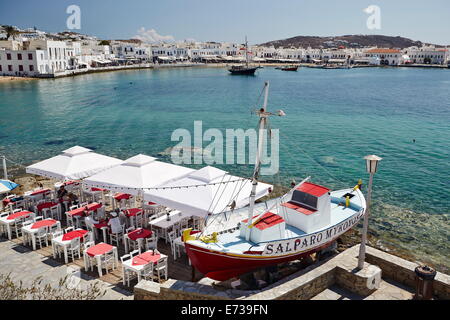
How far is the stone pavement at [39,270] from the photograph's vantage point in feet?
27.7

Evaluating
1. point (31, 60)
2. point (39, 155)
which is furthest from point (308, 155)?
point (31, 60)

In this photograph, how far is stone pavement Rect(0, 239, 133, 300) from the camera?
8.45 m

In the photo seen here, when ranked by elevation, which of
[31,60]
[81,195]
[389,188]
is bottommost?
[389,188]

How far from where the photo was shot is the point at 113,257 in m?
9.33

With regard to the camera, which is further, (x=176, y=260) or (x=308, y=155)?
(x=308, y=155)

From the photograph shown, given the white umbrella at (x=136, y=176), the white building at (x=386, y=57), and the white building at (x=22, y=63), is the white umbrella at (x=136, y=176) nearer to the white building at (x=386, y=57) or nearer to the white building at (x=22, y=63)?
the white building at (x=22, y=63)

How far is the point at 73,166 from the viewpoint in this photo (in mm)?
12977

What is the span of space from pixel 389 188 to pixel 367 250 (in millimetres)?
11410

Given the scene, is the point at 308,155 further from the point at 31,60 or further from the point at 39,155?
the point at 31,60

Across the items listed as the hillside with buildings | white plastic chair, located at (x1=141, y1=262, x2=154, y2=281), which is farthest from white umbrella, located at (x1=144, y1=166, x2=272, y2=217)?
the hillside with buildings

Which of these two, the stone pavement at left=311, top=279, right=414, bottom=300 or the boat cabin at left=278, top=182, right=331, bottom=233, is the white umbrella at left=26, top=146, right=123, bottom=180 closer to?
the boat cabin at left=278, top=182, right=331, bottom=233

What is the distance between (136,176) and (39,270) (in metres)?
3.93

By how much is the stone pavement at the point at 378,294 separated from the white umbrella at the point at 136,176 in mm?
6170

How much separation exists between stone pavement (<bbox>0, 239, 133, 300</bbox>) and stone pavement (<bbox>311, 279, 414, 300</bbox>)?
14.5 feet
